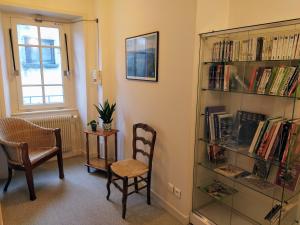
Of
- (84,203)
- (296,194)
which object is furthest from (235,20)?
(84,203)

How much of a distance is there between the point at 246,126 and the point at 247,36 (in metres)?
0.75

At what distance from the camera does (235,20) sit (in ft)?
6.87

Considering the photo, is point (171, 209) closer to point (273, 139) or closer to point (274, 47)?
point (273, 139)

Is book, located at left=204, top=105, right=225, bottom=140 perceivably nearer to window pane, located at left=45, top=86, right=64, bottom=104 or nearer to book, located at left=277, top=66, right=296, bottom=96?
book, located at left=277, top=66, right=296, bottom=96

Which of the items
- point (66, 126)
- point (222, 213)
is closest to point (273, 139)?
point (222, 213)

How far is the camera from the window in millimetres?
Result: 3445

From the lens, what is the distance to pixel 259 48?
1737 millimetres

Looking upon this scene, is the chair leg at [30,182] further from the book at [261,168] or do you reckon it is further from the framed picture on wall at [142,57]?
the book at [261,168]

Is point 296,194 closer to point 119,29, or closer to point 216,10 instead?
point 216,10

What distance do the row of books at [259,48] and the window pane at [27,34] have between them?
2.83m

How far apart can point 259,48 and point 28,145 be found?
9.47 ft

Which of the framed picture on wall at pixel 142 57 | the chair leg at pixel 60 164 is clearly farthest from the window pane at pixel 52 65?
the framed picture on wall at pixel 142 57

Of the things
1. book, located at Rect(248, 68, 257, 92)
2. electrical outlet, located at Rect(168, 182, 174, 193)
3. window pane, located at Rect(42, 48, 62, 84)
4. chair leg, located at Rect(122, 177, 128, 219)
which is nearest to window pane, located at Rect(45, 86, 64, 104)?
window pane, located at Rect(42, 48, 62, 84)

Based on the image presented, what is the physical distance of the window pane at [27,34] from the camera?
3389 mm
